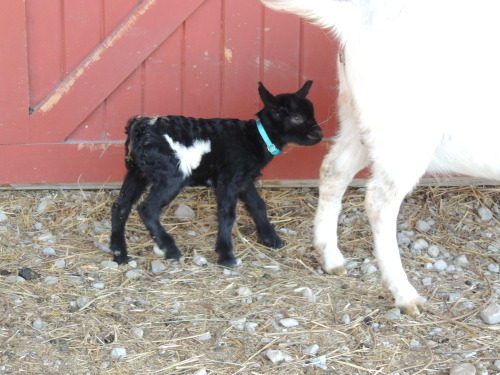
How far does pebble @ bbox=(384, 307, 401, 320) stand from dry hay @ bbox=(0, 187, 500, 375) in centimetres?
2

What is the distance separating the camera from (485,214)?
16.2ft

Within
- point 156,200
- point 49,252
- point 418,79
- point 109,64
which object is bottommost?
point 49,252

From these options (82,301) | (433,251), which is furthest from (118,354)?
(433,251)

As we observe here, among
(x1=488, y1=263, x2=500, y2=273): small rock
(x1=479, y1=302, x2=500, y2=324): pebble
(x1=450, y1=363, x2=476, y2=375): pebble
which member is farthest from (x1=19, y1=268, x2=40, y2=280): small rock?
(x1=488, y1=263, x2=500, y2=273): small rock

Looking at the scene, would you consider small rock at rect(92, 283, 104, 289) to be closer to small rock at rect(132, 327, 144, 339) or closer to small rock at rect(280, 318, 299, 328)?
small rock at rect(132, 327, 144, 339)

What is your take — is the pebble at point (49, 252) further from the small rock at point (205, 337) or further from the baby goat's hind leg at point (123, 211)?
the small rock at point (205, 337)

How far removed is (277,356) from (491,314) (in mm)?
1144

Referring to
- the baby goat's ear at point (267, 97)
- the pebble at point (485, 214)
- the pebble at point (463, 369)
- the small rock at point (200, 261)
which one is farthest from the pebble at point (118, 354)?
the pebble at point (485, 214)

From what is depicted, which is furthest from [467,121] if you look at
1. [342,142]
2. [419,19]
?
[342,142]

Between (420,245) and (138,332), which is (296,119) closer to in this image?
(420,245)

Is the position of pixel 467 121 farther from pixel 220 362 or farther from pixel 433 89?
pixel 220 362

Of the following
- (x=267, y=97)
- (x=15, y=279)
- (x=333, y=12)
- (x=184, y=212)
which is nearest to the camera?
(x=333, y=12)

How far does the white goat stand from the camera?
3406mm

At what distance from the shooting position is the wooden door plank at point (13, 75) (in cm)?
459
